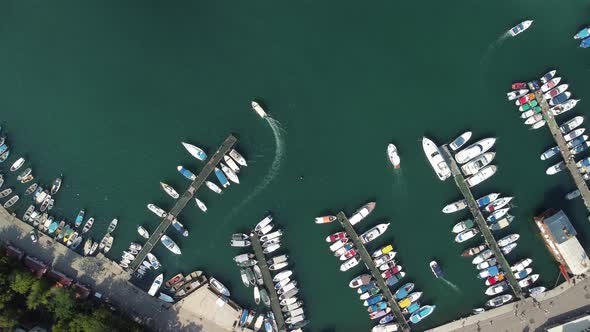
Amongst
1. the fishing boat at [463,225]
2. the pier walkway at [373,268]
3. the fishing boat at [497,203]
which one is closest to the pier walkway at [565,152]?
the fishing boat at [497,203]

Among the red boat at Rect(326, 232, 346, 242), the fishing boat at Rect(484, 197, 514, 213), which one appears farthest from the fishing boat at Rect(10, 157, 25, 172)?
the fishing boat at Rect(484, 197, 514, 213)

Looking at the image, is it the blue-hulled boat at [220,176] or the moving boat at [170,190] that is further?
the moving boat at [170,190]

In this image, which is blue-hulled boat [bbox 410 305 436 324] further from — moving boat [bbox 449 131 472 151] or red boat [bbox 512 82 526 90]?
red boat [bbox 512 82 526 90]

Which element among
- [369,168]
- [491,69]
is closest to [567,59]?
[491,69]

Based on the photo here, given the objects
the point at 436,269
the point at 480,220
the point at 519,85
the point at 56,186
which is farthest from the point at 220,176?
the point at 519,85

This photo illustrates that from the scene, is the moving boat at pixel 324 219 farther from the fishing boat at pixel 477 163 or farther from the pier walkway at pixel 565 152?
the pier walkway at pixel 565 152

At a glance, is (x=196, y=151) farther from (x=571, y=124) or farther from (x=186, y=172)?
(x=571, y=124)
